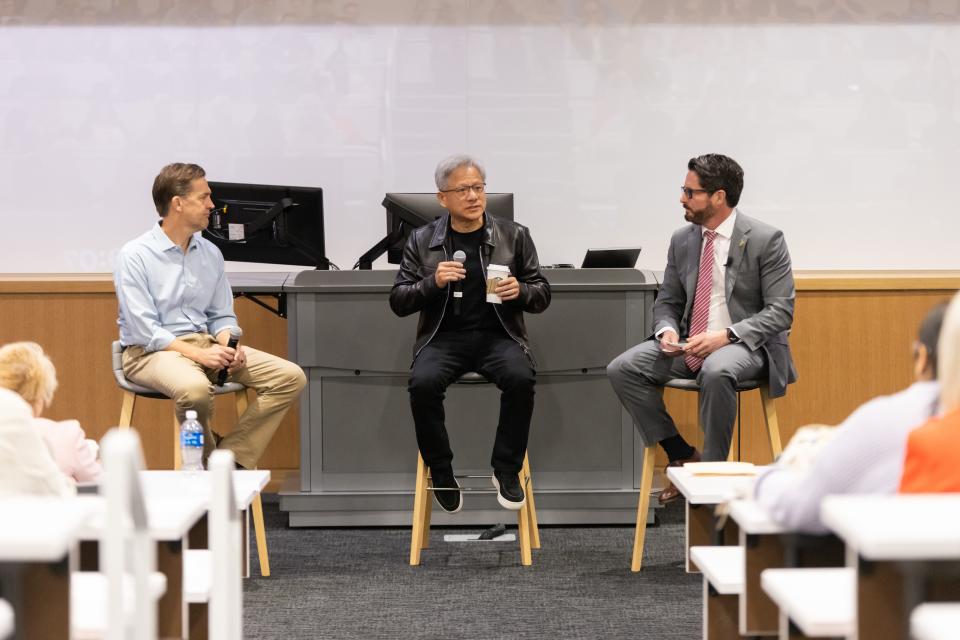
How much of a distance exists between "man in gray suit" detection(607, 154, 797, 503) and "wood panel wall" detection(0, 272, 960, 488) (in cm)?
118

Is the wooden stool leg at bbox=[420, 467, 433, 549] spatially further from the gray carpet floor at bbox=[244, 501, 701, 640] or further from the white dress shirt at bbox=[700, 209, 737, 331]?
the white dress shirt at bbox=[700, 209, 737, 331]

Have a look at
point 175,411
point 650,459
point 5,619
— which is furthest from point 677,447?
point 5,619

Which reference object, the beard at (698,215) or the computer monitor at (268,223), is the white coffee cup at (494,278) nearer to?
the beard at (698,215)

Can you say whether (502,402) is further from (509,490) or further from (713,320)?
(713,320)

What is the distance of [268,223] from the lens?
4.77 m

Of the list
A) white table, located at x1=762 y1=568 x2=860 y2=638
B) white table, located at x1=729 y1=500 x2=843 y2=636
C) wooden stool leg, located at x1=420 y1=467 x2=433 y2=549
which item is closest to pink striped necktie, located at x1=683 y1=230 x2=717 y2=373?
wooden stool leg, located at x1=420 y1=467 x2=433 y2=549

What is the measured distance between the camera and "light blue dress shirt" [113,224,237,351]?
13.8 ft

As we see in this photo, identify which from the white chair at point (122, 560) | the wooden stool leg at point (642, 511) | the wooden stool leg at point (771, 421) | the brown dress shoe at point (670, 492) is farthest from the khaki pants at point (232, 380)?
the white chair at point (122, 560)

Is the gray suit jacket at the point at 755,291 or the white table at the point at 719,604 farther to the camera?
the gray suit jacket at the point at 755,291

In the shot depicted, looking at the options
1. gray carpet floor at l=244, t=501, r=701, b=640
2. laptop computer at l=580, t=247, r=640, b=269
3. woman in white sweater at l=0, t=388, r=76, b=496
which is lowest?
gray carpet floor at l=244, t=501, r=701, b=640

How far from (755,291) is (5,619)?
3113 mm

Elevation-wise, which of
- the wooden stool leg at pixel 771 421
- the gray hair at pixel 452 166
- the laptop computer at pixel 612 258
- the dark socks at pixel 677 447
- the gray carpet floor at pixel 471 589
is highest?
the gray hair at pixel 452 166

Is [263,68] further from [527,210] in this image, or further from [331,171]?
[527,210]

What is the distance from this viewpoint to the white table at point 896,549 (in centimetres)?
157
